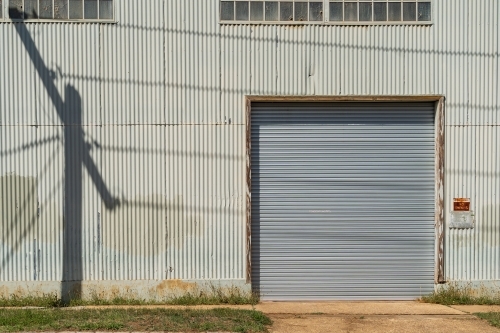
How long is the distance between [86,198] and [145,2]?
12.0ft

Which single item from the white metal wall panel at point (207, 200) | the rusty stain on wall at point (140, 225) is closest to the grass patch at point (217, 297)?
the white metal wall panel at point (207, 200)

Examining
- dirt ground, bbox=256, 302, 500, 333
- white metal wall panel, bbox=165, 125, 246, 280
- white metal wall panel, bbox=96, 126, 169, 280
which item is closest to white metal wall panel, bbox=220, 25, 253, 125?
white metal wall panel, bbox=165, 125, 246, 280

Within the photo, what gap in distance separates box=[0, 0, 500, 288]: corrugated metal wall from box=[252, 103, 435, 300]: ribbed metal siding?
41cm

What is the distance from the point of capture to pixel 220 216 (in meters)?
12.7

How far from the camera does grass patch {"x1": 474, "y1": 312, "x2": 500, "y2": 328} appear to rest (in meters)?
11.0

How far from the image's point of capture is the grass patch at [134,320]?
33.7 ft

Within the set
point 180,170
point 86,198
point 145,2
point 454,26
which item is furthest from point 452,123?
point 86,198

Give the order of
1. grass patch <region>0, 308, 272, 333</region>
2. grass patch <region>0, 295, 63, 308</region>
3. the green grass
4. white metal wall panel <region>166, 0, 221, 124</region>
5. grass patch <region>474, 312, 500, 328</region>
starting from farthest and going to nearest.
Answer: white metal wall panel <region>166, 0, 221, 124</region> → the green grass → grass patch <region>0, 295, 63, 308</region> → grass patch <region>474, 312, 500, 328</region> → grass patch <region>0, 308, 272, 333</region>

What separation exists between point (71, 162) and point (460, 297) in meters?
7.38

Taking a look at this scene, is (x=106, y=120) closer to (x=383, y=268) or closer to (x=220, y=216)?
(x=220, y=216)

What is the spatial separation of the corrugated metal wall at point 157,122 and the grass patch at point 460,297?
315 millimetres

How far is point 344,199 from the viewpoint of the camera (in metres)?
13.0

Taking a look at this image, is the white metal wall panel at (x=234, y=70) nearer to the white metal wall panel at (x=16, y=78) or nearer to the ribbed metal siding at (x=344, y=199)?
the ribbed metal siding at (x=344, y=199)

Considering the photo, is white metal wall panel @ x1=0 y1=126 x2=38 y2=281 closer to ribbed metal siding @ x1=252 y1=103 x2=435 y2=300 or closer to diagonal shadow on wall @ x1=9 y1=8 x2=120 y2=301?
diagonal shadow on wall @ x1=9 y1=8 x2=120 y2=301
